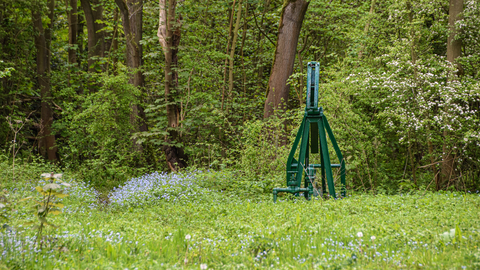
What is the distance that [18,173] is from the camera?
9617mm

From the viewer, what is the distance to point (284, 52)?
1170 centimetres

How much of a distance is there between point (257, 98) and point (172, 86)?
4.91 meters

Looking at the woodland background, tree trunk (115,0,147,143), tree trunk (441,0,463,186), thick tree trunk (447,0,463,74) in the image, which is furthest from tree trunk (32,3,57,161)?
thick tree trunk (447,0,463,74)

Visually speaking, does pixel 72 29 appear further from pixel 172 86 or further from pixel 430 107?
pixel 430 107

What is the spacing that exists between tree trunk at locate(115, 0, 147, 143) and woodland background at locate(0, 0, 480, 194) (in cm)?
5

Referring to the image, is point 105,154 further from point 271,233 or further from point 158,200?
point 271,233

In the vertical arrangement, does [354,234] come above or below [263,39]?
below

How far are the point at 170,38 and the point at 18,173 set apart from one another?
5.70 m

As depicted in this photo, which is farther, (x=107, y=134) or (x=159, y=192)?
(x=107, y=134)

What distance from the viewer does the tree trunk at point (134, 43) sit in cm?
1269

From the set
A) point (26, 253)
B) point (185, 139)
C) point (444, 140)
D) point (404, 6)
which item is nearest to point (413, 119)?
point (444, 140)

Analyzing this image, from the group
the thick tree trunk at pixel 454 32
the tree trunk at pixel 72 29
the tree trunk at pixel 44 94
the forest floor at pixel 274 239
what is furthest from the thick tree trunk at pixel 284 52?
the tree trunk at pixel 72 29

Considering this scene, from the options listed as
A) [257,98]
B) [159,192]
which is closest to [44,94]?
[257,98]

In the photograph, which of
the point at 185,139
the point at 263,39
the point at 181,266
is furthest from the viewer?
the point at 263,39
